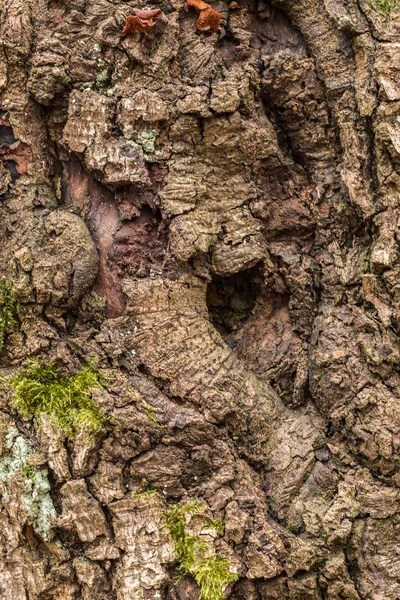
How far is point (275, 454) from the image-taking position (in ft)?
8.17

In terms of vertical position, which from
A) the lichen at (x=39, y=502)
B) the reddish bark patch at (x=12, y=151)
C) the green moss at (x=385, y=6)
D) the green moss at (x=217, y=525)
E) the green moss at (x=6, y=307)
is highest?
the green moss at (x=385, y=6)

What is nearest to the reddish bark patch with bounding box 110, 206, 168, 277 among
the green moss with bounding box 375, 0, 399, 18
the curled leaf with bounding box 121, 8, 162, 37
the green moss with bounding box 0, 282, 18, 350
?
the green moss with bounding box 0, 282, 18, 350

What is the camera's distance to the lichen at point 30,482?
2.26 metres

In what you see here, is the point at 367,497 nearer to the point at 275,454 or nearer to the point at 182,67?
the point at 275,454

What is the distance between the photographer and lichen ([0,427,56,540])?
89.0 inches

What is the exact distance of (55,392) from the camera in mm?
2379

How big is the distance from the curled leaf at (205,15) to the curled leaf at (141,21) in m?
0.20

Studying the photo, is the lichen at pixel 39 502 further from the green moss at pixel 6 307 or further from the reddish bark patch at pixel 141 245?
the reddish bark patch at pixel 141 245

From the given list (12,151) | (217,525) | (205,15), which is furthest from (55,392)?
(205,15)

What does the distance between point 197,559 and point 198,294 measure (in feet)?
3.88

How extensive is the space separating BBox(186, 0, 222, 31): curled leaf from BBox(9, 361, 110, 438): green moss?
1.72 metres

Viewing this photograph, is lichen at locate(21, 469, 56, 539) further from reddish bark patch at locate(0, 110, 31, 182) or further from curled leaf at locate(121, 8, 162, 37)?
curled leaf at locate(121, 8, 162, 37)

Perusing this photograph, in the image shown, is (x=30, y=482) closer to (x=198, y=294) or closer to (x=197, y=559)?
(x=197, y=559)

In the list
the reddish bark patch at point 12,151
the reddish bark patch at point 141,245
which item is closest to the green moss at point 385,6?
the reddish bark patch at point 141,245
